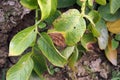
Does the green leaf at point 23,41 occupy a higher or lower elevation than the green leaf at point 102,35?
higher

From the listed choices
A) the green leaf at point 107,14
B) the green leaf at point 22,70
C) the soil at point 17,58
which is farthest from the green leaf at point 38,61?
the green leaf at point 107,14

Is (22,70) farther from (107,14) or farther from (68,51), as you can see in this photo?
(107,14)

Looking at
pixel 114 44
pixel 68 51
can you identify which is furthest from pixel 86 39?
pixel 114 44

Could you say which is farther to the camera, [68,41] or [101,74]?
[101,74]

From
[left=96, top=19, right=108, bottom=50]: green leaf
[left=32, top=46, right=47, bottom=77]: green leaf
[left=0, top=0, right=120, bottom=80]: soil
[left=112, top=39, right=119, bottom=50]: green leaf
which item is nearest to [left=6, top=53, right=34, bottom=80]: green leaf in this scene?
[left=32, top=46, right=47, bottom=77]: green leaf

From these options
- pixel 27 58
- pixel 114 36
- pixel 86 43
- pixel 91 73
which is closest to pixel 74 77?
pixel 91 73

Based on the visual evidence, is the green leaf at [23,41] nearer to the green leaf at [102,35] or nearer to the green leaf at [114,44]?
the green leaf at [102,35]

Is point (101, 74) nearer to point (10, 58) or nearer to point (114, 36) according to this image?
point (114, 36)
